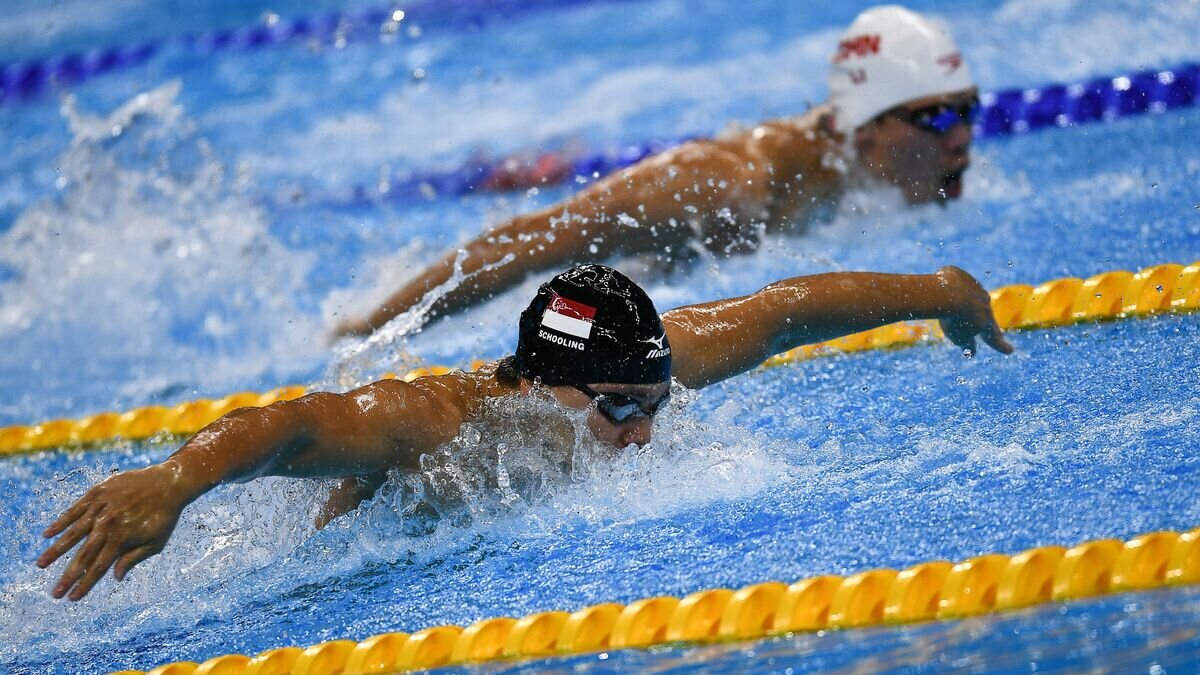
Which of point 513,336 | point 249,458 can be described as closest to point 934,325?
point 513,336

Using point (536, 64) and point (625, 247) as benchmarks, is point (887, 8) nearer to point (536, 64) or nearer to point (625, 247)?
point (625, 247)

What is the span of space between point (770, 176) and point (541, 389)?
5.33 feet

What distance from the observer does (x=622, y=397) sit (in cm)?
263

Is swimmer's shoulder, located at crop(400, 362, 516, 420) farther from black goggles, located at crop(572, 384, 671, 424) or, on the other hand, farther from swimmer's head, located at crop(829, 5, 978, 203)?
swimmer's head, located at crop(829, 5, 978, 203)

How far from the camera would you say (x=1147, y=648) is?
6.84 ft

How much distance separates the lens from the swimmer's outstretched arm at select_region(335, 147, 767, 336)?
379cm

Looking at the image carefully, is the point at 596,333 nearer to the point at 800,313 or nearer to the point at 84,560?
the point at 800,313

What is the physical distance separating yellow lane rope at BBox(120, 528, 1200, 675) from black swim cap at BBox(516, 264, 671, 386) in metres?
0.43

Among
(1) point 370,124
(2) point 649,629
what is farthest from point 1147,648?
(1) point 370,124

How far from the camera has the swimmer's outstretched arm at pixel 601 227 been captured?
3.79m

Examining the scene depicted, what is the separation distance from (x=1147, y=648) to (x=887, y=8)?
8.58 feet

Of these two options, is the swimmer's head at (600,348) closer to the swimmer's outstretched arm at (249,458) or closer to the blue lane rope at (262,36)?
the swimmer's outstretched arm at (249,458)

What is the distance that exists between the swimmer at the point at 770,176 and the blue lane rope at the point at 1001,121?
4.55 ft

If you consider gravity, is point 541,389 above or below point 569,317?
below
